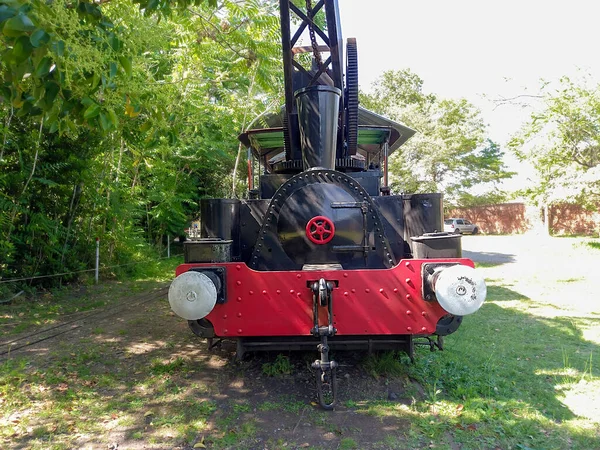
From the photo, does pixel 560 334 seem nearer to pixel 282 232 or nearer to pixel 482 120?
pixel 282 232

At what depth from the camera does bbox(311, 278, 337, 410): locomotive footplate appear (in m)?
2.86

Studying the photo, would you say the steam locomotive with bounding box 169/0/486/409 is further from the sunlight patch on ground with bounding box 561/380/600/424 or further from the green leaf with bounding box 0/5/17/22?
the green leaf with bounding box 0/5/17/22

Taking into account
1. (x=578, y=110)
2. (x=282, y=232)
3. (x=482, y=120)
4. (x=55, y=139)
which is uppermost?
(x=482, y=120)

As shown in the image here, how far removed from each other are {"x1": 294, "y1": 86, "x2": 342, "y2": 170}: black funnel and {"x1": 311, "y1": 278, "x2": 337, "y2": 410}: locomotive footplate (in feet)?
3.89

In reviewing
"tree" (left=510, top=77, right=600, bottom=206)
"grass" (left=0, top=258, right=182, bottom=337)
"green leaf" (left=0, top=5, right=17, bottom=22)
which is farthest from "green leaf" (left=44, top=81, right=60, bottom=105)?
"tree" (left=510, top=77, right=600, bottom=206)

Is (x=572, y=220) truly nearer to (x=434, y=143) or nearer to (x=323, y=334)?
(x=434, y=143)

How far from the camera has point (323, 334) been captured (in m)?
2.90

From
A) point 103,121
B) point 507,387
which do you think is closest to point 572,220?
point 507,387

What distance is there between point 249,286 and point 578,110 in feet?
53.2

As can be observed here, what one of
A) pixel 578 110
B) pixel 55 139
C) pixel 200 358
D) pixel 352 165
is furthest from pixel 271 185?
pixel 578 110

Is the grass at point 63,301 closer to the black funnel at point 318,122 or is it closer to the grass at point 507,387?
the black funnel at point 318,122

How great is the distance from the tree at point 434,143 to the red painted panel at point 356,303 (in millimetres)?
23124

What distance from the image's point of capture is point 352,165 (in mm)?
4320

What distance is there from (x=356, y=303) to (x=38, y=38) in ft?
8.06
